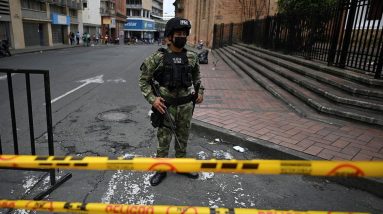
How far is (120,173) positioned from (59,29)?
120 ft

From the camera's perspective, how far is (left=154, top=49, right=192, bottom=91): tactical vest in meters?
3.22

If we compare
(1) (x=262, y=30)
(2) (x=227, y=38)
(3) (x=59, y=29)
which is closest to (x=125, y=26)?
(3) (x=59, y=29)

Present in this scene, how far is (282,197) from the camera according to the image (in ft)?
10.4

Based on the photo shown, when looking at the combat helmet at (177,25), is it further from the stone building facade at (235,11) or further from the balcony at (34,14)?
the balcony at (34,14)

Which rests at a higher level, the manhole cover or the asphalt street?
the manhole cover

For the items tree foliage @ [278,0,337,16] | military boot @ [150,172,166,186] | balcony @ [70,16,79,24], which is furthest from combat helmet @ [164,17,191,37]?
balcony @ [70,16,79,24]

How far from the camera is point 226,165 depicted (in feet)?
5.34

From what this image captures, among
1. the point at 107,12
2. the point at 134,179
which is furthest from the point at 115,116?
the point at 107,12

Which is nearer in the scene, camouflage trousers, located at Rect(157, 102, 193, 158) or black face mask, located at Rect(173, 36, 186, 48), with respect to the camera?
black face mask, located at Rect(173, 36, 186, 48)

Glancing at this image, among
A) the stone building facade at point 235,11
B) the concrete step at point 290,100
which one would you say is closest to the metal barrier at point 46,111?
the concrete step at point 290,100

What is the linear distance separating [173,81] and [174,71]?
115 millimetres

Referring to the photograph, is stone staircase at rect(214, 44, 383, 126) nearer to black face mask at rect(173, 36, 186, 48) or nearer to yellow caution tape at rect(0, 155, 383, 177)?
black face mask at rect(173, 36, 186, 48)

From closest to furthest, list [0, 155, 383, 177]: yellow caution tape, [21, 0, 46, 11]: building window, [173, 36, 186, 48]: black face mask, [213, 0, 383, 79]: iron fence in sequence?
[0, 155, 383, 177]: yellow caution tape → [173, 36, 186, 48]: black face mask → [213, 0, 383, 79]: iron fence → [21, 0, 46, 11]: building window

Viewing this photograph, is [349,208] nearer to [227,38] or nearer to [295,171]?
[295,171]
